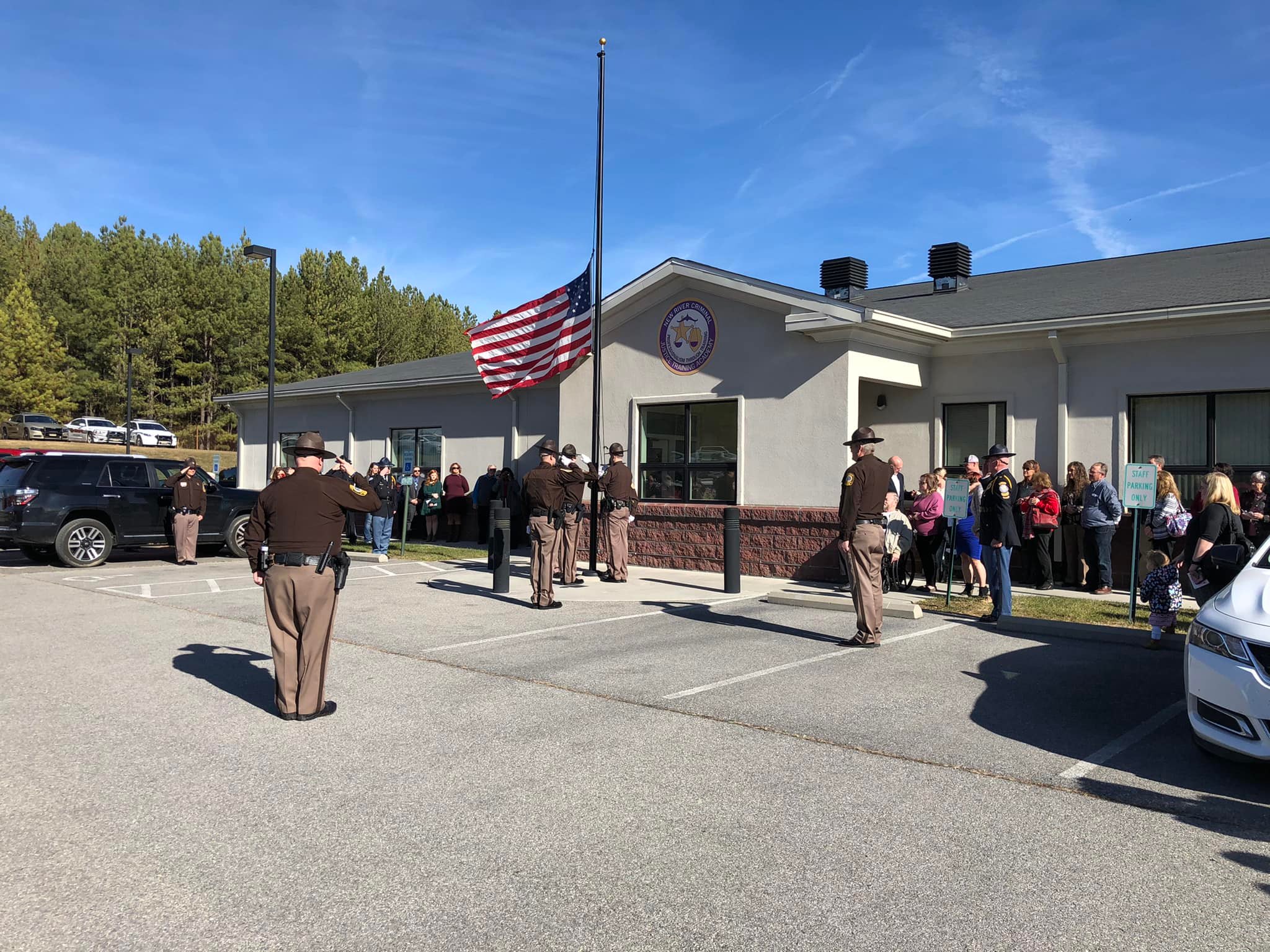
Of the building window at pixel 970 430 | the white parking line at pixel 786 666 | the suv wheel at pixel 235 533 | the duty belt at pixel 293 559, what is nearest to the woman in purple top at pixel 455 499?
the suv wheel at pixel 235 533

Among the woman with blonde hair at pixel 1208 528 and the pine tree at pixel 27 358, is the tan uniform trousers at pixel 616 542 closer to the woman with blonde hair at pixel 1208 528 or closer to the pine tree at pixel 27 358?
the woman with blonde hair at pixel 1208 528

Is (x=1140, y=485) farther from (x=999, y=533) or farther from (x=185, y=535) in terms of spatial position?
(x=185, y=535)

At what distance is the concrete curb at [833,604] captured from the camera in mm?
10539

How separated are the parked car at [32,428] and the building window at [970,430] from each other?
45.8 metres

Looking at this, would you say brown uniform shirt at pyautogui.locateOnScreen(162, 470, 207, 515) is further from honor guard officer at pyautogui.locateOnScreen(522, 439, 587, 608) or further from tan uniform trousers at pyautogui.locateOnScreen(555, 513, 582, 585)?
honor guard officer at pyautogui.locateOnScreen(522, 439, 587, 608)

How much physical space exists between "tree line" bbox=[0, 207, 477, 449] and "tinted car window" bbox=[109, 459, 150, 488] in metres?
34.7

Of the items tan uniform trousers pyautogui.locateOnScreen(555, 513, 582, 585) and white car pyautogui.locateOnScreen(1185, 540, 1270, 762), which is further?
tan uniform trousers pyautogui.locateOnScreen(555, 513, 582, 585)

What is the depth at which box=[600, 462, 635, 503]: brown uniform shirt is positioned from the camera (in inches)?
552

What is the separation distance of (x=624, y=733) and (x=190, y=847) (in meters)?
2.60

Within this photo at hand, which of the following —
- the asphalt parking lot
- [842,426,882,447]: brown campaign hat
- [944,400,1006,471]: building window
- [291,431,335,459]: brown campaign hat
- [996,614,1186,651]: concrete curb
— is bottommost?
the asphalt parking lot

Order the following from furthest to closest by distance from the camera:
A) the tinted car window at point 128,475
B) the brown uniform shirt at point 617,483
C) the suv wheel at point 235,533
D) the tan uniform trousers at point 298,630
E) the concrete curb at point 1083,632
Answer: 1. the suv wheel at point 235,533
2. the tinted car window at point 128,475
3. the brown uniform shirt at point 617,483
4. the concrete curb at point 1083,632
5. the tan uniform trousers at point 298,630

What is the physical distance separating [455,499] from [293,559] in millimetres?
13955

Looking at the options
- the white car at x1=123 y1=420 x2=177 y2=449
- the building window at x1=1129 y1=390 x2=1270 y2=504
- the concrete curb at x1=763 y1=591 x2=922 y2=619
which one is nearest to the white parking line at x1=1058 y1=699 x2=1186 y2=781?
the concrete curb at x1=763 y1=591 x2=922 y2=619

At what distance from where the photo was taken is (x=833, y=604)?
10930mm
